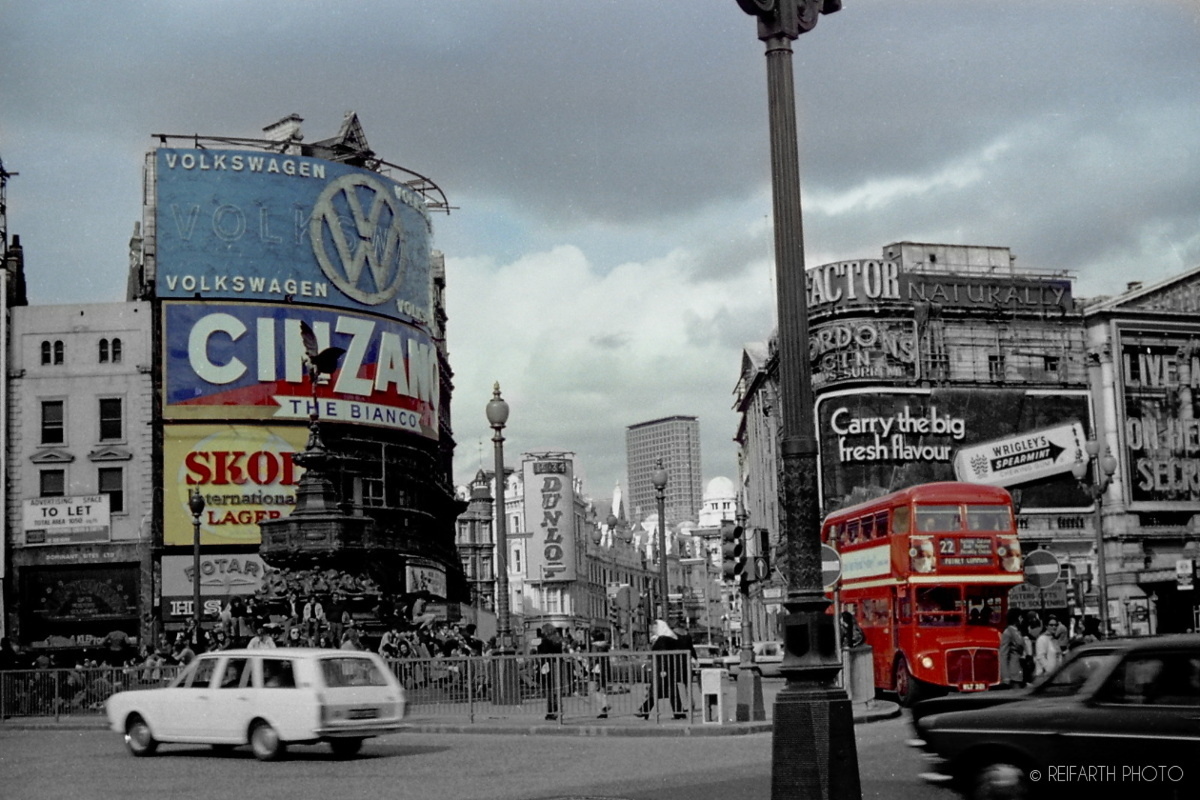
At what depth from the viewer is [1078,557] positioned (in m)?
74.3

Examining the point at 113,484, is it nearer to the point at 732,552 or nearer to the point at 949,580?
the point at 949,580

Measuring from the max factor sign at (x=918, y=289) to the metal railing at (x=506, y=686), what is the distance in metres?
49.9

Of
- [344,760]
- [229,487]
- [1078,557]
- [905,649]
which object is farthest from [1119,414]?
[344,760]

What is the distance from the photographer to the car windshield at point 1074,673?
462 inches

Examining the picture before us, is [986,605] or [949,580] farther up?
[949,580]

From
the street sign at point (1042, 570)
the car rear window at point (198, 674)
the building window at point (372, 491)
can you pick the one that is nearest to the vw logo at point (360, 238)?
the building window at point (372, 491)

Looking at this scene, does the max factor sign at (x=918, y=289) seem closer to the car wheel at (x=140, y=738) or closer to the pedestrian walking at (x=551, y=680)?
the pedestrian walking at (x=551, y=680)

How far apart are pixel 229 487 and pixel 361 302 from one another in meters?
9.02

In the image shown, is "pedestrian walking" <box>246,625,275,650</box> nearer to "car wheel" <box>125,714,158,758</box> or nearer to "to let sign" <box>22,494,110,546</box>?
"car wheel" <box>125,714,158,758</box>

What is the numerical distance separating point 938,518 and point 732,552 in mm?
6773

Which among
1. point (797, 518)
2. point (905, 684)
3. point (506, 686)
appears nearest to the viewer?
point (797, 518)

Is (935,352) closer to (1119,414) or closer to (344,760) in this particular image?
(1119,414)

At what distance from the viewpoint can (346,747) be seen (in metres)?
20.7

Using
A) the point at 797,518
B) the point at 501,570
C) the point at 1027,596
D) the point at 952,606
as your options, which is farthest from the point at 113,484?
the point at 797,518
